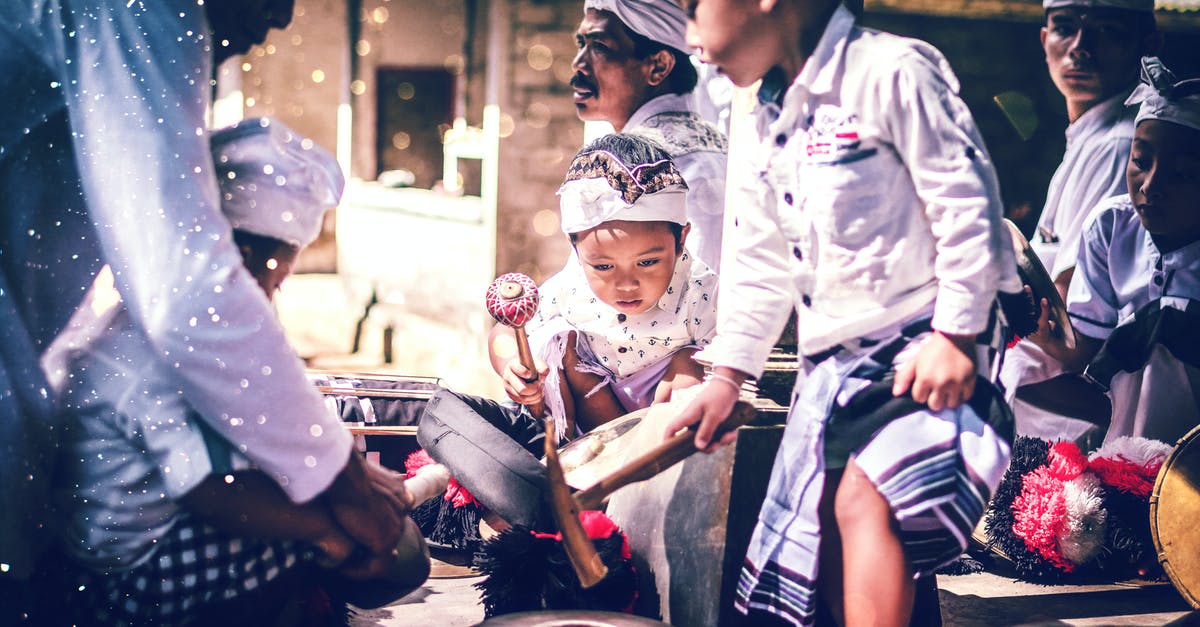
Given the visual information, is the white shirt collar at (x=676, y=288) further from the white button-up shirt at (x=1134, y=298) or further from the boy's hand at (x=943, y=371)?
the white button-up shirt at (x=1134, y=298)

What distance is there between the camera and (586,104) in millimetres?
4301

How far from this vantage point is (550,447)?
2418 millimetres

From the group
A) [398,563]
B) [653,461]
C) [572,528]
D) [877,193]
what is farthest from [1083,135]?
[398,563]

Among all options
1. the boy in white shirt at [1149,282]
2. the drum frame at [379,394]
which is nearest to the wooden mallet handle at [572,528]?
the drum frame at [379,394]

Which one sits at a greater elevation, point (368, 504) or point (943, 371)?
point (943, 371)

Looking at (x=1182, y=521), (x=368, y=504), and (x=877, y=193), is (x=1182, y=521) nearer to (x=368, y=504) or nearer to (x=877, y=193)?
(x=877, y=193)

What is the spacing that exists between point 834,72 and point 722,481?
3.91ft

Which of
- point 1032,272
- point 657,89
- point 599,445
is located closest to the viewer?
point 1032,272

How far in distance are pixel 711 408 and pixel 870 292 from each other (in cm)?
48

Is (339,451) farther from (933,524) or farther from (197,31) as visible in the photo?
(933,524)

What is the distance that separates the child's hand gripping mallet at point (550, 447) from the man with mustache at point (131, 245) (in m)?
0.50

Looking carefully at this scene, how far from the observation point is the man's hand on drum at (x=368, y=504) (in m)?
2.22

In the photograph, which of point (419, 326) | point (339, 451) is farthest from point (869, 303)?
point (419, 326)

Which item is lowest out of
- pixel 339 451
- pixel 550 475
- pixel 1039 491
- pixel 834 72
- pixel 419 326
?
pixel 419 326
